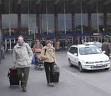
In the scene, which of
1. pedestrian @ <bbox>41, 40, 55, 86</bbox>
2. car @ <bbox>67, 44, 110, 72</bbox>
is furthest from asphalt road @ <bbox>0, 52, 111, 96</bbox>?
car @ <bbox>67, 44, 110, 72</bbox>

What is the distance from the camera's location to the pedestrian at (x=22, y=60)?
12.2 m

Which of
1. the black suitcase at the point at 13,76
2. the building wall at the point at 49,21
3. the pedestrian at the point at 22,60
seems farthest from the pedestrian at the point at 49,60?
the building wall at the point at 49,21

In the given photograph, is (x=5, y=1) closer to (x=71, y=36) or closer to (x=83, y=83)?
(x=71, y=36)

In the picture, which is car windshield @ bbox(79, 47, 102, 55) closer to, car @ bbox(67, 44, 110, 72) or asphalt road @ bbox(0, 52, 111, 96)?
car @ bbox(67, 44, 110, 72)

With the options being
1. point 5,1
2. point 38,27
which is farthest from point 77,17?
point 5,1

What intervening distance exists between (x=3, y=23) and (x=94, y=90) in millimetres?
40336

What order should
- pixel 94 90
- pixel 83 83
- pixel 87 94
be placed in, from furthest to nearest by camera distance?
pixel 83 83 < pixel 94 90 < pixel 87 94

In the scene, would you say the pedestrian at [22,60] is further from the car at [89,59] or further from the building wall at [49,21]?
the building wall at [49,21]

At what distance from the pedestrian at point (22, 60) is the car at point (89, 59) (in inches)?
276

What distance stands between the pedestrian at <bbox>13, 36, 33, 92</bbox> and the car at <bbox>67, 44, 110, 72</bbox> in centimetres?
700

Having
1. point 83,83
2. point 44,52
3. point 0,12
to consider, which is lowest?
point 83,83

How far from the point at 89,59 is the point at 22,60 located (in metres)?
7.46

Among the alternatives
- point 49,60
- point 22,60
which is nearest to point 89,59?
point 49,60

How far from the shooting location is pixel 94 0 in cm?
5350
